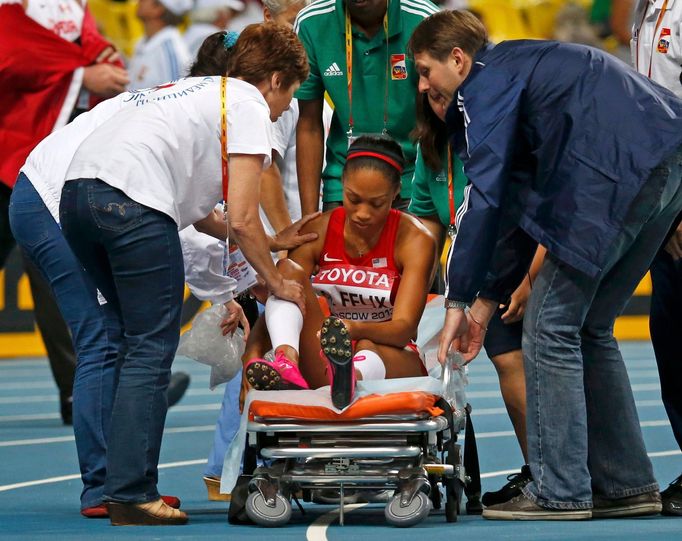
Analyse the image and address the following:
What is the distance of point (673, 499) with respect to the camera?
6609 mm

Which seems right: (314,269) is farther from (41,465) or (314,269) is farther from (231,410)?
(41,465)

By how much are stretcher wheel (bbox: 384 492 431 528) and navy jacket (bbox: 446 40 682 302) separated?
77 centimetres

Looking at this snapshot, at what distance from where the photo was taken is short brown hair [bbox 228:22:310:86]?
251 inches

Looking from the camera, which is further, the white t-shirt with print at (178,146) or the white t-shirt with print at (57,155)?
the white t-shirt with print at (57,155)

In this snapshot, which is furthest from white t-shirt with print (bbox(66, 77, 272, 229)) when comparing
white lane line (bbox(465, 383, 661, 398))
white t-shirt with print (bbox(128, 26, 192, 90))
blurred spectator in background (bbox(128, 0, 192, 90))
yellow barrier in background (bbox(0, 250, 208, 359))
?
yellow barrier in background (bbox(0, 250, 208, 359))

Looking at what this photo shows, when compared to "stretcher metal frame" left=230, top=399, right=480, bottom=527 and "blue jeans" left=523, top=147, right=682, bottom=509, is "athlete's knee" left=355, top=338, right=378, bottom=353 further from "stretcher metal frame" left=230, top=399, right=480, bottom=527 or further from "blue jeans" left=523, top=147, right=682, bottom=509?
"blue jeans" left=523, top=147, right=682, bottom=509

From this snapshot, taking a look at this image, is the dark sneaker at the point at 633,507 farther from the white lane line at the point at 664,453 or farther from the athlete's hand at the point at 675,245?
the white lane line at the point at 664,453

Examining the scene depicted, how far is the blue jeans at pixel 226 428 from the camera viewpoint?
24.9ft

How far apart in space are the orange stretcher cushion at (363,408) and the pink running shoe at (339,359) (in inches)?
1.9

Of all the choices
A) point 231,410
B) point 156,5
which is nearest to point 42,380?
point 156,5

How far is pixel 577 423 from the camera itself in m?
6.18

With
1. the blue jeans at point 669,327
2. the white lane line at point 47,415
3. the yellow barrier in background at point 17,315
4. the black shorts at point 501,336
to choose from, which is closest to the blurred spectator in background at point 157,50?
the yellow barrier in background at point 17,315

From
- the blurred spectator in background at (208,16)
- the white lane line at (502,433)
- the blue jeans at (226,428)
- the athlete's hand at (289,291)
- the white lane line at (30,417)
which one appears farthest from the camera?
the blurred spectator in background at (208,16)

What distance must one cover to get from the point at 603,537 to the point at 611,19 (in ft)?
43.4
